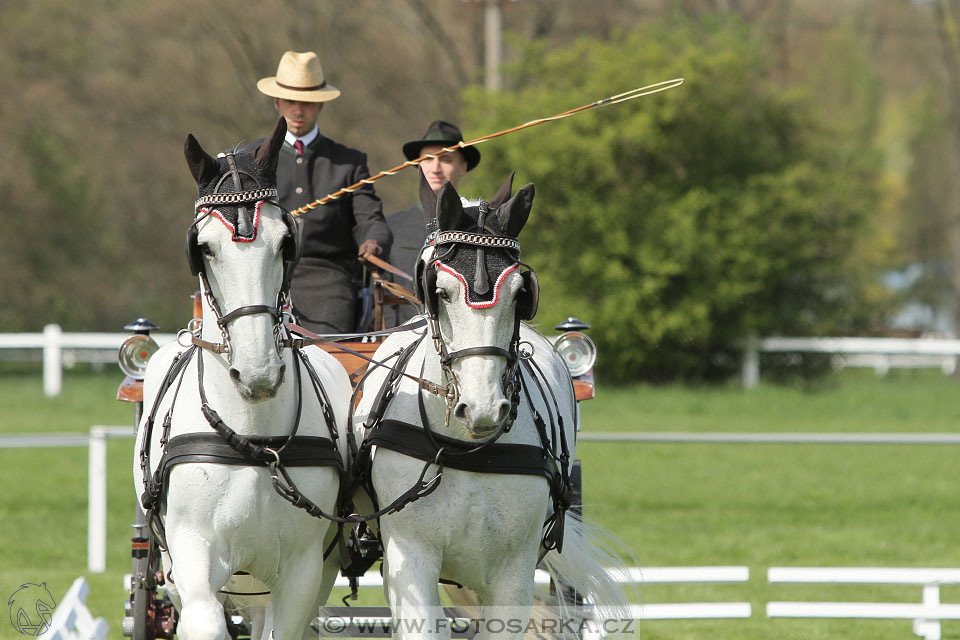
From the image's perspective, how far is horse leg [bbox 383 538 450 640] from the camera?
3.81 meters

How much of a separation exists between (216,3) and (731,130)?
13.3 meters

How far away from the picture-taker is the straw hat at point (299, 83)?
5742mm

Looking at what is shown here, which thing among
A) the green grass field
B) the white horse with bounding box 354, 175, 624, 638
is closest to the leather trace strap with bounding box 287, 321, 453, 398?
the white horse with bounding box 354, 175, 624, 638

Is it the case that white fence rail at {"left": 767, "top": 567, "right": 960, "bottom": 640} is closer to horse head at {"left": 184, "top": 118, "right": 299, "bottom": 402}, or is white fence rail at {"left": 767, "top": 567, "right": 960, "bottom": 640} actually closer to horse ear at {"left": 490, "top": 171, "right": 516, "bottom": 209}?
horse ear at {"left": 490, "top": 171, "right": 516, "bottom": 209}

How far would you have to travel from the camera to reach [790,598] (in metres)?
7.61

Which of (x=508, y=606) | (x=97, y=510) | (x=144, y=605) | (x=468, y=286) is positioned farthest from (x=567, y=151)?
(x=468, y=286)

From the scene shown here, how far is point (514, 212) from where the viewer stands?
3.83 meters

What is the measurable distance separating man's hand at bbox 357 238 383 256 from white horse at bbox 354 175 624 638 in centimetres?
112

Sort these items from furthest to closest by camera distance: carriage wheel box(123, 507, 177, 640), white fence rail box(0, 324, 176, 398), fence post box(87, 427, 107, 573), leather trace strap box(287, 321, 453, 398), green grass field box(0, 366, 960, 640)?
white fence rail box(0, 324, 176, 398) → fence post box(87, 427, 107, 573) → green grass field box(0, 366, 960, 640) → carriage wheel box(123, 507, 177, 640) → leather trace strap box(287, 321, 453, 398)

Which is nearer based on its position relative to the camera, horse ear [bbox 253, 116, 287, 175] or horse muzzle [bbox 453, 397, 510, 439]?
horse muzzle [bbox 453, 397, 510, 439]

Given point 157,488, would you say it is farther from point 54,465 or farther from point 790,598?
point 54,465

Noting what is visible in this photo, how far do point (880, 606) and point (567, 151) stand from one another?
44.8ft

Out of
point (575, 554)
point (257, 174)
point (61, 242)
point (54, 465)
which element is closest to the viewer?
point (257, 174)

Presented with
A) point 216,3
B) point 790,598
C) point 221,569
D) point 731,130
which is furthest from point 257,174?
point 216,3
